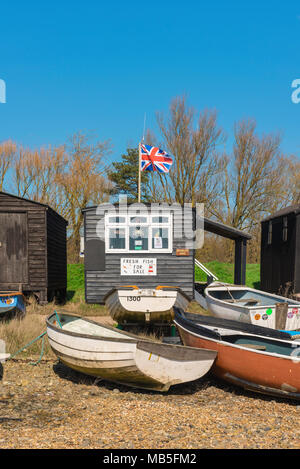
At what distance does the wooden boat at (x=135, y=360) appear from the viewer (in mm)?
5668

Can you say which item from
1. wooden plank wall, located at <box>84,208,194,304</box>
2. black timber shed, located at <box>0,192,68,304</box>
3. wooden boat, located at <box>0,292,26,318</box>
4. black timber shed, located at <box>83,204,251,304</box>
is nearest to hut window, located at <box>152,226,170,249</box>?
black timber shed, located at <box>83,204,251,304</box>

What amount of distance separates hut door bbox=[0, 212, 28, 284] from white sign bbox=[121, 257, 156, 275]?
131 inches

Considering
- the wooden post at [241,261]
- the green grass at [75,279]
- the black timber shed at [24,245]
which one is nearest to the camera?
the black timber shed at [24,245]

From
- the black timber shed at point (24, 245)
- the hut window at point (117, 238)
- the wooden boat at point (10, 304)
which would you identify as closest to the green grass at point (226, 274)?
the hut window at point (117, 238)

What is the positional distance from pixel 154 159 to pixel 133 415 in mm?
10881

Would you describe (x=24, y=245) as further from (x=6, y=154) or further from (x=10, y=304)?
(x=6, y=154)

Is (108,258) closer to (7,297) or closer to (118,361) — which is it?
(7,297)

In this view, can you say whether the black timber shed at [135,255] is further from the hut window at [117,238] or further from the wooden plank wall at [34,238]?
the wooden plank wall at [34,238]

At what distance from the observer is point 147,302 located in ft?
28.4

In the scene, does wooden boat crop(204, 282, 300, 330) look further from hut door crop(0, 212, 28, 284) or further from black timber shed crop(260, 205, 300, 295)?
hut door crop(0, 212, 28, 284)

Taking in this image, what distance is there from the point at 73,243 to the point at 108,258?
16762 mm

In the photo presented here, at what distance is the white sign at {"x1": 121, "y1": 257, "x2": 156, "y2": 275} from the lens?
12734 mm

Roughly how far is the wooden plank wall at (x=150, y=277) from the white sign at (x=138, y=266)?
129mm

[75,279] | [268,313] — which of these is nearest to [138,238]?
[268,313]
